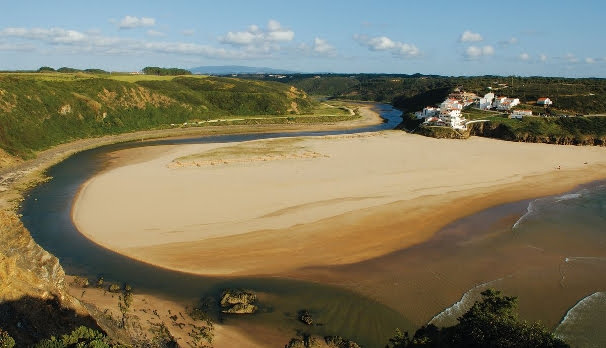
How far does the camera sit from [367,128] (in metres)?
86.2

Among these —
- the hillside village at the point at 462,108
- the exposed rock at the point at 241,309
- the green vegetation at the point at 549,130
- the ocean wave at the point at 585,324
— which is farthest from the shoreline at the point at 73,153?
the green vegetation at the point at 549,130

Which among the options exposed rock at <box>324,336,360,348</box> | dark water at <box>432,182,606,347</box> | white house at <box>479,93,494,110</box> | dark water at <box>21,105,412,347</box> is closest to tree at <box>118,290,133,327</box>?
dark water at <box>21,105,412,347</box>

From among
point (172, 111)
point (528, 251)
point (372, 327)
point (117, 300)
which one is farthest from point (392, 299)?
point (172, 111)

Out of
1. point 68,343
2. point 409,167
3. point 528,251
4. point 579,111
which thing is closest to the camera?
point 68,343

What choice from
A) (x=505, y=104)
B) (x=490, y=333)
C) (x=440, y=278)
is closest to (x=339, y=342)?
(x=490, y=333)

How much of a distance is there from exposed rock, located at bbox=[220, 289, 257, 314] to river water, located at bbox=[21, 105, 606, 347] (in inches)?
22.0

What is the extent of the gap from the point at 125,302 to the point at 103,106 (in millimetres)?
63827

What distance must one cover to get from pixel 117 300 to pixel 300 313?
341 inches

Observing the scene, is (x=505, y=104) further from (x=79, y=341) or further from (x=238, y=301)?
(x=79, y=341)

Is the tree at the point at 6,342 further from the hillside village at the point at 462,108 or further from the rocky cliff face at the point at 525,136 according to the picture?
the hillside village at the point at 462,108

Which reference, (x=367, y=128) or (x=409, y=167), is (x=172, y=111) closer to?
(x=367, y=128)

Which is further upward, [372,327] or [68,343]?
[68,343]

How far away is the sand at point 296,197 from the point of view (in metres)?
25.2

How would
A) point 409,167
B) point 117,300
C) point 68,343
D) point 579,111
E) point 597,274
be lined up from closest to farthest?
point 68,343, point 117,300, point 597,274, point 409,167, point 579,111
